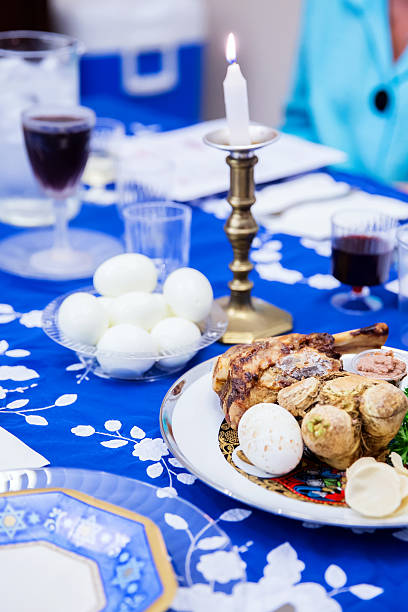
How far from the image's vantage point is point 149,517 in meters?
0.60

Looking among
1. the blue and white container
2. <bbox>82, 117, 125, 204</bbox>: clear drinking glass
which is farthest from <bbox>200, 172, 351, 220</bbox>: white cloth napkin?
the blue and white container

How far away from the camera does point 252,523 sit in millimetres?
624

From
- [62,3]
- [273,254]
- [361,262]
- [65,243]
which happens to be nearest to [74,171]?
[65,243]

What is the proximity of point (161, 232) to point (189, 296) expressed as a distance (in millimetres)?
244

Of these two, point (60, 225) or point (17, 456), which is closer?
point (17, 456)

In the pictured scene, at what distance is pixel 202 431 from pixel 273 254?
1.84 ft

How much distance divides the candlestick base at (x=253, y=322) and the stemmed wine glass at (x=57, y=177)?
10.6 inches

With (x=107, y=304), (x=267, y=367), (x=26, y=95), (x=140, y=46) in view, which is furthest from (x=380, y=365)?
(x=140, y=46)

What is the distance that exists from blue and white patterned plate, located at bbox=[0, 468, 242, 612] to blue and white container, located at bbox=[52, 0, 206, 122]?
8.79 ft

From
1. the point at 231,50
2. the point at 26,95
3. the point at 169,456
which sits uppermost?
the point at 231,50

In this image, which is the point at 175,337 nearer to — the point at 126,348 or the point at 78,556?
the point at 126,348

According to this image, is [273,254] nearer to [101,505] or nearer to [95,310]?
[95,310]

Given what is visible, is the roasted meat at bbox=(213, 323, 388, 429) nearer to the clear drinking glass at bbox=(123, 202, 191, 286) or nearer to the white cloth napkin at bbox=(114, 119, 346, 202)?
the clear drinking glass at bbox=(123, 202, 191, 286)

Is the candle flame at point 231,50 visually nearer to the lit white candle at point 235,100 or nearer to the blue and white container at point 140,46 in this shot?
the lit white candle at point 235,100
